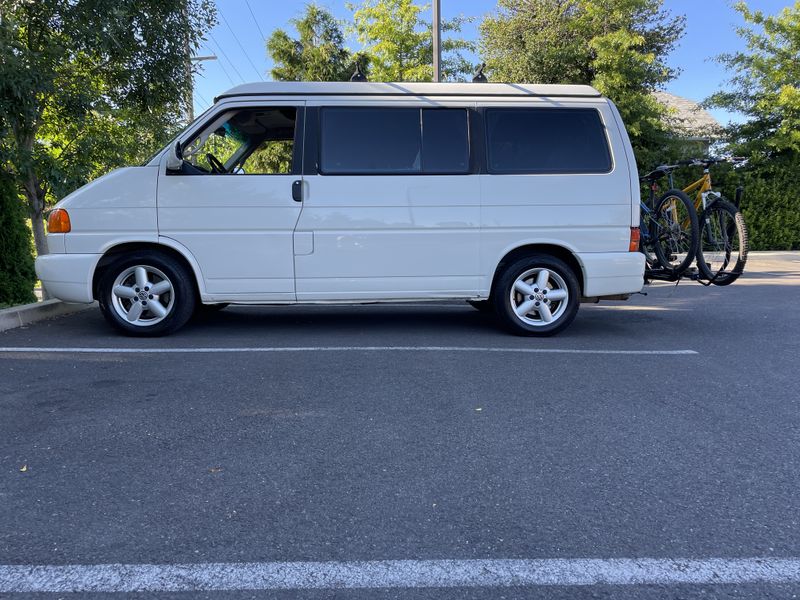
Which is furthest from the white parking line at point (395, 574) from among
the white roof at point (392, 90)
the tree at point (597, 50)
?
the tree at point (597, 50)

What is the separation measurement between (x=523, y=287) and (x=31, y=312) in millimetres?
5327

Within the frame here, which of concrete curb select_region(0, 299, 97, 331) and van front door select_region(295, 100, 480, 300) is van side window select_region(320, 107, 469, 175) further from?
concrete curb select_region(0, 299, 97, 331)

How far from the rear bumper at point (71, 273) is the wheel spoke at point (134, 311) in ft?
1.32

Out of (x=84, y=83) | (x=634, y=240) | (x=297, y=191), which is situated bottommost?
(x=634, y=240)

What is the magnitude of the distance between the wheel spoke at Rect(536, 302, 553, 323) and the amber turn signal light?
4.59 m

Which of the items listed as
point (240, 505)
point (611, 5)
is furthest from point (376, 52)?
point (240, 505)

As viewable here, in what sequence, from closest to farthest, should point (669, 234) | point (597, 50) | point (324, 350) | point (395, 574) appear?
point (395, 574), point (324, 350), point (669, 234), point (597, 50)

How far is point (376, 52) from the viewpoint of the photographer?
19062mm

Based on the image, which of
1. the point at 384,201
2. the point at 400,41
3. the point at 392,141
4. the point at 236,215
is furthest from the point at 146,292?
the point at 400,41

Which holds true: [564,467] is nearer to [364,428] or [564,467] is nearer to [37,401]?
[364,428]

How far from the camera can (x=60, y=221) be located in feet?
19.3

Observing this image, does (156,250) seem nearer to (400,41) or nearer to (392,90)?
(392,90)

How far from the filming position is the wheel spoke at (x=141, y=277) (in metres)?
5.97

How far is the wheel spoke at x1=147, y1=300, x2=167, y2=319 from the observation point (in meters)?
6.03
